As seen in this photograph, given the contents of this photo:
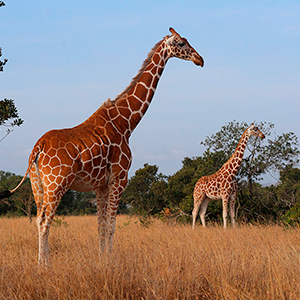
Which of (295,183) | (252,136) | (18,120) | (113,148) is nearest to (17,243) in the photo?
(18,120)

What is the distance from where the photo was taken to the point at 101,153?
6.19 m

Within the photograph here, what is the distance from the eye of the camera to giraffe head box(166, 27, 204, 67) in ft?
23.0

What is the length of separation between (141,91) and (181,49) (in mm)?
1104

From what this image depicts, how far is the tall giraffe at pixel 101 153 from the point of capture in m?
5.75

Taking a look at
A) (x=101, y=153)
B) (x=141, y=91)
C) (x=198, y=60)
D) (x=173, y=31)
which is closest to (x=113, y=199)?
(x=101, y=153)

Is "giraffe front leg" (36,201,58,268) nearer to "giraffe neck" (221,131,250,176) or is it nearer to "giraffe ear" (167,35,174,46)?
"giraffe ear" (167,35,174,46)

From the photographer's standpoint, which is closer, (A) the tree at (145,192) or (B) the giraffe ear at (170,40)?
(B) the giraffe ear at (170,40)

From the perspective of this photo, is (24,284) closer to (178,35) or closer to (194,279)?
(194,279)

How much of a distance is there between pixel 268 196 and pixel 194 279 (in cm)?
989

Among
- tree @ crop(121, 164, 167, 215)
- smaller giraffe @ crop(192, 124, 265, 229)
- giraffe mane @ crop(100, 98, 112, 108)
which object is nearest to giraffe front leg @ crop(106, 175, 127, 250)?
giraffe mane @ crop(100, 98, 112, 108)

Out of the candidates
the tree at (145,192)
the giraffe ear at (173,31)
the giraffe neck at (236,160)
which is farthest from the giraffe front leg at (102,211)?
the tree at (145,192)

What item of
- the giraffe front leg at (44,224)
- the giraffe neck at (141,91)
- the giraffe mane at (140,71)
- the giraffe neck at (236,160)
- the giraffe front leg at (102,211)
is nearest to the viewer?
the giraffe front leg at (44,224)

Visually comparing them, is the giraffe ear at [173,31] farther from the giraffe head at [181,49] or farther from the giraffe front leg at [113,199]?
the giraffe front leg at [113,199]

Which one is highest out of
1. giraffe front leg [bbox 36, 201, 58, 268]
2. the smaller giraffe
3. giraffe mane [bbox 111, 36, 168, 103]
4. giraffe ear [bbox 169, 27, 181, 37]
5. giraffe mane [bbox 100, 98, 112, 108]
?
giraffe ear [bbox 169, 27, 181, 37]
